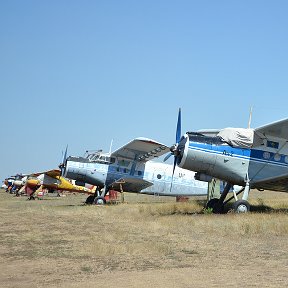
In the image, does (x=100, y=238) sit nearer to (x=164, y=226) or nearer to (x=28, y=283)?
(x=164, y=226)

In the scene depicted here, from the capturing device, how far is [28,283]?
17.0ft

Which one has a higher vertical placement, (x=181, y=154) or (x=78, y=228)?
(x=181, y=154)

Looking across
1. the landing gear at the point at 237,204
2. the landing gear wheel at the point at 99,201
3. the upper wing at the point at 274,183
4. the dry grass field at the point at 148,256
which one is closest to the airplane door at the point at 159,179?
the landing gear wheel at the point at 99,201

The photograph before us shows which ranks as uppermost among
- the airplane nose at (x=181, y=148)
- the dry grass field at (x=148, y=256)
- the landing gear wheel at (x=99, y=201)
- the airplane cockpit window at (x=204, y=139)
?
the airplane cockpit window at (x=204, y=139)

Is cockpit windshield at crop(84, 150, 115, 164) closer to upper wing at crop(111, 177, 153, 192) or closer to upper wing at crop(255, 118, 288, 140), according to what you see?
upper wing at crop(111, 177, 153, 192)

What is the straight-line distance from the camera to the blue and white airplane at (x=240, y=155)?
14.8 meters

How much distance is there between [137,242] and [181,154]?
665cm

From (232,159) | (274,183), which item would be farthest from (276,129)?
(274,183)

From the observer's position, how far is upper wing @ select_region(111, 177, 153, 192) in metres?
25.9

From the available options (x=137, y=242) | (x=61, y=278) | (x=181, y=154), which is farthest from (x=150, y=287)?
(x=181, y=154)

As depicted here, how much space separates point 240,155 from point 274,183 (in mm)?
1623

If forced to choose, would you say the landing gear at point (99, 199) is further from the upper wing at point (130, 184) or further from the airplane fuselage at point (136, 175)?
the upper wing at point (130, 184)

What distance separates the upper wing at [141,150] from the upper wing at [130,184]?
4.50 ft

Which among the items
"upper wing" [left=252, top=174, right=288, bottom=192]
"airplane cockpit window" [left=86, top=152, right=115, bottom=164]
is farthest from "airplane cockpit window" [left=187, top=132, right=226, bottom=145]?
"airplane cockpit window" [left=86, top=152, right=115, bottom=164]
